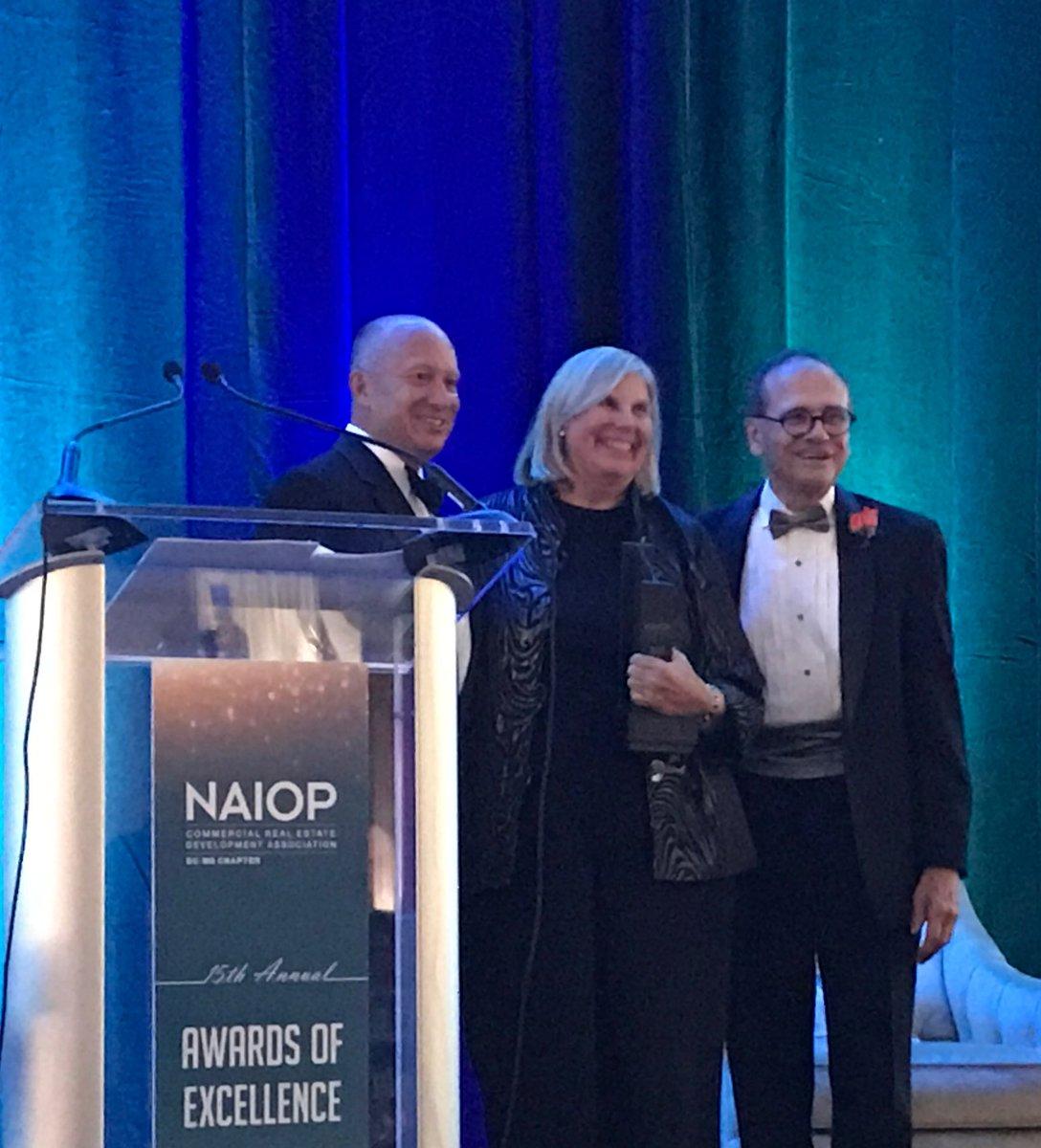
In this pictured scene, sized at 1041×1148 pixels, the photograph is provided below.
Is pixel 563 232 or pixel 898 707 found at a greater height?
pixel 563 232

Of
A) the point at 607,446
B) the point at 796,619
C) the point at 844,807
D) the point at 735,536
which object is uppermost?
the point at 607,446

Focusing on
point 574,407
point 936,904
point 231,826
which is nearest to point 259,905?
point 231,826

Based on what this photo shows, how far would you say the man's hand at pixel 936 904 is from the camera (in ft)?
8.71

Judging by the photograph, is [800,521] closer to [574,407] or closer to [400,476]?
Result: [574,407]

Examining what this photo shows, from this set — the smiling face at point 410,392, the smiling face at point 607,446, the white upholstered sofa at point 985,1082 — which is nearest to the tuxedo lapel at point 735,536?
the smiling face at point 607,446

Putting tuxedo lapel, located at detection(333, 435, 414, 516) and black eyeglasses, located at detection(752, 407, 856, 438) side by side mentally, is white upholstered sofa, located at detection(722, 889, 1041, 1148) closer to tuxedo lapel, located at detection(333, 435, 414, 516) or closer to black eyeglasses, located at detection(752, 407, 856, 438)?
black eyeglasses, located at detection(752, 407, 856, 438)

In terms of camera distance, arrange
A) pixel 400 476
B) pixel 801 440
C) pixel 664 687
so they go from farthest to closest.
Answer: pixel 801 440, pixel 400 476, pixel 664 687

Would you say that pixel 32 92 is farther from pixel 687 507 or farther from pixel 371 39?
pixel 687 507

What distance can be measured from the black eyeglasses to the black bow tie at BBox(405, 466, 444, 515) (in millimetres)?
655

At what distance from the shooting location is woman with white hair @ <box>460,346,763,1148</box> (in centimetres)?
243

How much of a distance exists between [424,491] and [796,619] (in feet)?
2.16

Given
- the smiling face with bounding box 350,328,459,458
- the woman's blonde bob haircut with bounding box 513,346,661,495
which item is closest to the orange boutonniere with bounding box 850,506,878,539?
the woman's blonde bob haircut with bounding box 513,346,661,495

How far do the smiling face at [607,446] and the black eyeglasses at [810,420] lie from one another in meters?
0.30

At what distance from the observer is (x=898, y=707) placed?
8.98ft
